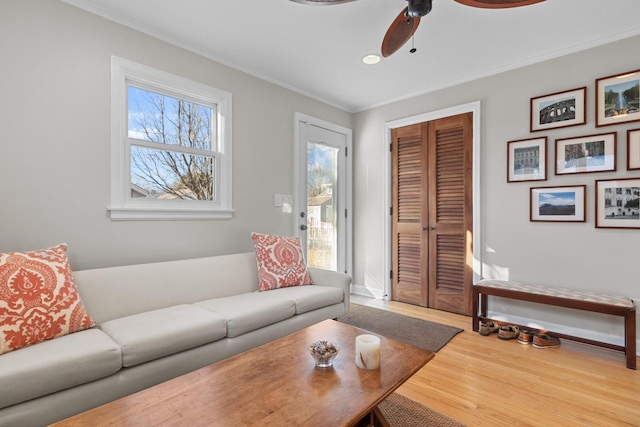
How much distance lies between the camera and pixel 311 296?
2.60 m

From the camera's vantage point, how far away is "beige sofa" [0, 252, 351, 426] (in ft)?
4.55

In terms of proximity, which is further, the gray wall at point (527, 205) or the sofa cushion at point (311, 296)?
the gray wall at point (527, 205)

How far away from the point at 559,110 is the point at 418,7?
6.79 ft

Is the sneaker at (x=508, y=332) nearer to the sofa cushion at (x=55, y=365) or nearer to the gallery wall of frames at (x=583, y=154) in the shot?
the gallery wall of frames at (x=583, y=154)

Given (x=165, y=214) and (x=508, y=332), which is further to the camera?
(x=508, y=332)

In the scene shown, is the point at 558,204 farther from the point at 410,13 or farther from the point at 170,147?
the point at 170,147

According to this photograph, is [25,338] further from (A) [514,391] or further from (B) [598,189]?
(B) [598,189]

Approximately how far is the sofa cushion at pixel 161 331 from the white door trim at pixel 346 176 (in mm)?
1797

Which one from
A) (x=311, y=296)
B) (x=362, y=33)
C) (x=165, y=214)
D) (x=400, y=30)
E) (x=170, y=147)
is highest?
(x=362, y=33)

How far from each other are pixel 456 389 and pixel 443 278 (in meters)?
1.77

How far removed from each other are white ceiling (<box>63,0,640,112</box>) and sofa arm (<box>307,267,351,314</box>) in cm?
202

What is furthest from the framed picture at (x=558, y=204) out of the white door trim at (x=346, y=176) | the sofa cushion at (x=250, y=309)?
the sofa cushion at (x=250, y=309)

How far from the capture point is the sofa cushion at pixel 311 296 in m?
2.52

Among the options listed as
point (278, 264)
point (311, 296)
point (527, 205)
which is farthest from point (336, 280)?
point (527, 205)
